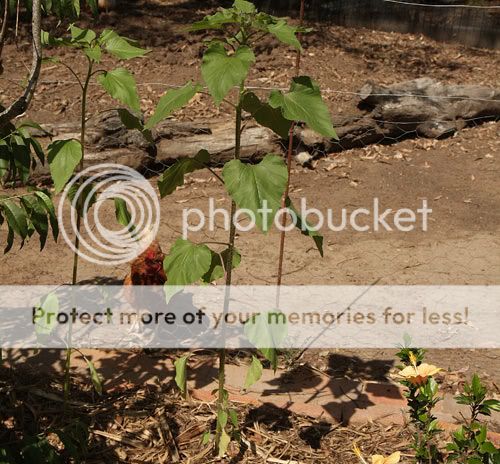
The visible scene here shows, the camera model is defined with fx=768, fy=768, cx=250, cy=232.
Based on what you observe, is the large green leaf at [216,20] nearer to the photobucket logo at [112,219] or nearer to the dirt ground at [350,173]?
the dirt ground at [350,173]

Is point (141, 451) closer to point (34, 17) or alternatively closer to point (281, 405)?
point (281, 405)

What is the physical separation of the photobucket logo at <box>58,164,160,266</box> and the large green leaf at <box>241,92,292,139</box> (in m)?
1.58

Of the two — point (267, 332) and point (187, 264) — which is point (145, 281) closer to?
point (267, 332)

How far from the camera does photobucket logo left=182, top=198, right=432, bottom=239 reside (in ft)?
17.5

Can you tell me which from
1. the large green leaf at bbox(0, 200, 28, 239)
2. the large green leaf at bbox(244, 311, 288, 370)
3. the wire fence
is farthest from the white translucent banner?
the wire fence

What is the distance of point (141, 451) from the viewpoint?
9.65 feet

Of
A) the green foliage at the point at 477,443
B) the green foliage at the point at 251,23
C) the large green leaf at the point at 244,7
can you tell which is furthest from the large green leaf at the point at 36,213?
the green foliage at the point at 477,443

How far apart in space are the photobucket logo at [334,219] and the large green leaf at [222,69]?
2996 mm

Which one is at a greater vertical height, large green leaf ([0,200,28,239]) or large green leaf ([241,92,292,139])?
large green leaf ([241,92,292,139])

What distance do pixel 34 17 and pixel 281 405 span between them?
186 centimetres

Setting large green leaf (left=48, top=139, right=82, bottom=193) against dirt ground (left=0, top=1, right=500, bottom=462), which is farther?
dirt ground (left=0, top=1, right=500, bottom=462)

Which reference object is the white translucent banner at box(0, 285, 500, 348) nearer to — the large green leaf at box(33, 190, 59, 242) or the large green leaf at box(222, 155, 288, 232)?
the large green leaf at box(33, 190, 59, 242)

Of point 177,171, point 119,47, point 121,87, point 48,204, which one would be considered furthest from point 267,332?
point 119,47

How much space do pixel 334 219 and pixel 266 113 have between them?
313 cm
